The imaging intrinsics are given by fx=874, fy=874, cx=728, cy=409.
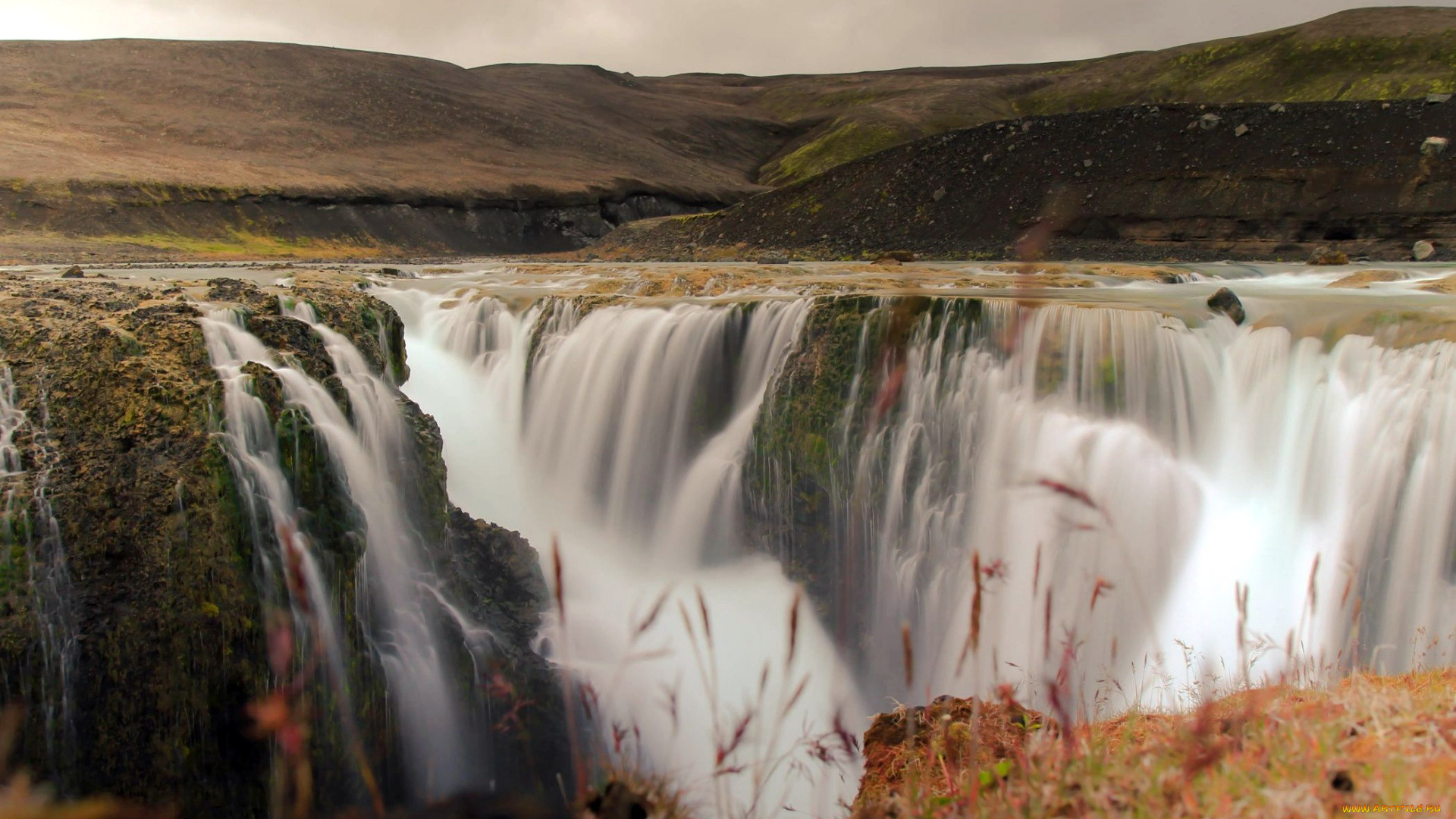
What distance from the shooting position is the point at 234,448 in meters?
5.68

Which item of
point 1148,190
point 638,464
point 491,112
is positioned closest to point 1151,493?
point 638,464

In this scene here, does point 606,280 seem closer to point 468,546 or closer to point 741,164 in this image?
point 468,546

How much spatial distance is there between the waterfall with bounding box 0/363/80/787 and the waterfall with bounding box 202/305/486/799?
105 centimetres

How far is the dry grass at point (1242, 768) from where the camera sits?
203 centimetres

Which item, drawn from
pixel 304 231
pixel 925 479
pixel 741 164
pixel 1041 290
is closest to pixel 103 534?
pixel 925 479

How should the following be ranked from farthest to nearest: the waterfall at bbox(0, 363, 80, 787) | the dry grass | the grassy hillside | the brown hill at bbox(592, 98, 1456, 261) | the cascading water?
1. the grassy hillside
2. the brown hill at bbox(592, 98, 1456, 261)
3. the cascading water
4. the waterfall at bbox(0, 363, 80, 787)
5. the dry grass

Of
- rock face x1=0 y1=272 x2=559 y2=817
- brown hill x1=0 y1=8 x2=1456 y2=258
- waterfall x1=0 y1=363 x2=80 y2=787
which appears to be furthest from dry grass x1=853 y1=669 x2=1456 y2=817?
brown hill x1=0 y1=8 x2=1456 y2=258

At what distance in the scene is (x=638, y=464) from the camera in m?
10.7

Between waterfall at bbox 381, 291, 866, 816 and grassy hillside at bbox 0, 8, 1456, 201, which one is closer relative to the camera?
waterfall at bbox 381, 291, 866, 816

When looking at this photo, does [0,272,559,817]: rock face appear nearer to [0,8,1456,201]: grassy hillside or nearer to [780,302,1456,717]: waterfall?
[780,302,1456,717]: waterfall

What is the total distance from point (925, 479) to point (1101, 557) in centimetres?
184

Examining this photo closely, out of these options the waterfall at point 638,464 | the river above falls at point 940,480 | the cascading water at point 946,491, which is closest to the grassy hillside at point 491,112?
the waterfall at point 638,464

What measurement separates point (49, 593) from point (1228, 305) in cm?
1081

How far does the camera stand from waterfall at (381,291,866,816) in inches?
352
